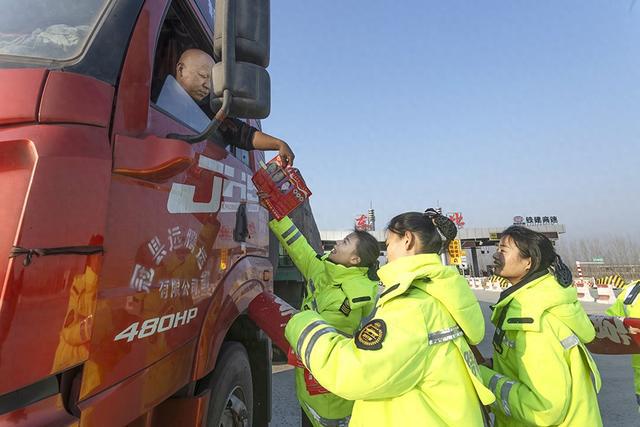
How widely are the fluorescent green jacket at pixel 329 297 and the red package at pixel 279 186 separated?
1.33 feet

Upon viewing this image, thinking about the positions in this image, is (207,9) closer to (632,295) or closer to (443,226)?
(443,226)

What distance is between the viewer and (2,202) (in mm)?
861

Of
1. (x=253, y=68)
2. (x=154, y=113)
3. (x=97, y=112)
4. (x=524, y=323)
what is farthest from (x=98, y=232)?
(x=524, y=323)

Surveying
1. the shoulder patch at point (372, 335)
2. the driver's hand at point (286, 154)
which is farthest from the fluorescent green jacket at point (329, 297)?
the shoulder patch at point (372, 335)

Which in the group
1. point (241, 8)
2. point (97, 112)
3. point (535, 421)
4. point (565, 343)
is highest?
point (241, 8)

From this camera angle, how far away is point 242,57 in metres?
1.43

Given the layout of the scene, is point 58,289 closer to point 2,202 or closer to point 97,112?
point 2,202

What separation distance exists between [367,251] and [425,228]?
120 centimetres

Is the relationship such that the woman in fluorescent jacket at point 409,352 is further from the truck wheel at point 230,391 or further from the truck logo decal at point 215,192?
the truck logo decal at point 215,192

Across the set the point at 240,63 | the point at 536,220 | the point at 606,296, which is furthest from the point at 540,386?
the point at 536,220

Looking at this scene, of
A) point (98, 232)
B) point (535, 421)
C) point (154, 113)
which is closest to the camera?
point (98, 232)

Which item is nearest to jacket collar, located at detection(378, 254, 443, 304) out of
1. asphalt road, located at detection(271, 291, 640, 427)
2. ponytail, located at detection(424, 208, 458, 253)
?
ponytail, located at detection(424, 208, 458, 253)

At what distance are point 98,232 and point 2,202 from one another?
208 millimetres

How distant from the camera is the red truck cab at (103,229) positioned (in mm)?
856
